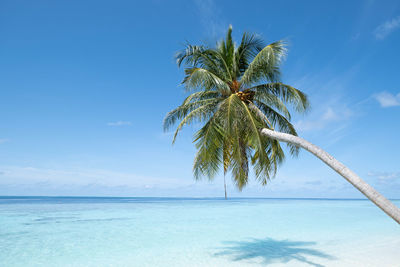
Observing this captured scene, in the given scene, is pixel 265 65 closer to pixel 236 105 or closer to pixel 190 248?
pixel 236 105

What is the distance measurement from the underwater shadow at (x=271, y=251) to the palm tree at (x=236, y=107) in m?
2.16

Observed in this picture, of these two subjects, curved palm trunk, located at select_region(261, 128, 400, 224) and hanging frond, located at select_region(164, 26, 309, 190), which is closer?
curved palm trunk, located at select_region(261, 128, 400, 224)

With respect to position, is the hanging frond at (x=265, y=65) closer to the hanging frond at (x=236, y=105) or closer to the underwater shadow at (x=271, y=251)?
the hanging frond at (x=236, y=105)

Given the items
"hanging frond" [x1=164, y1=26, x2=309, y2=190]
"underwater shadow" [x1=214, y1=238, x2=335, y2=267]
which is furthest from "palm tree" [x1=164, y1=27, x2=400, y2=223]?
"underwater shadow" [x1=214, y1=238, x2=335, y2=267]

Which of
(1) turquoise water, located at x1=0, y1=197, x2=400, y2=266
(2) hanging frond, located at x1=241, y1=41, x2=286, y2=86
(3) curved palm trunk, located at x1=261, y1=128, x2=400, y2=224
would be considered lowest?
(1) turquoise water, located at x1=0, y1=197, x2=400, y2=266

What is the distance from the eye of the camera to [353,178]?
4.03 metres

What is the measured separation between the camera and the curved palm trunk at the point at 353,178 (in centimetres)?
366

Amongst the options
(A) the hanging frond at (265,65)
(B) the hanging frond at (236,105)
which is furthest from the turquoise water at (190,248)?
(A) the hanging frond at (265,65)

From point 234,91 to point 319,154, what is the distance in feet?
8.93

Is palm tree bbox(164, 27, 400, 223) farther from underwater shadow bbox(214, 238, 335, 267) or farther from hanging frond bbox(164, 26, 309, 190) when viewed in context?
underwater shadow bbox(214, 238, 335, 267)

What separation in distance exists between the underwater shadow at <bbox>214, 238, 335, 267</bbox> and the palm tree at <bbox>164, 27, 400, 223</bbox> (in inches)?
85.0

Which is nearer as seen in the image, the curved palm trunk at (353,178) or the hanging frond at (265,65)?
the curved palm trunk at (353,178)

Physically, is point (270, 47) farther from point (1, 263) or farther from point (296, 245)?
point (1, 263)

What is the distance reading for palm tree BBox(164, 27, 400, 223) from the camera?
19.2 feet
